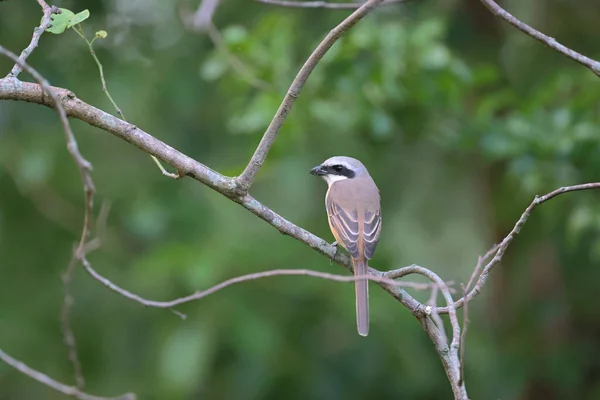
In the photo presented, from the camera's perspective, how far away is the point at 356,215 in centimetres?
529

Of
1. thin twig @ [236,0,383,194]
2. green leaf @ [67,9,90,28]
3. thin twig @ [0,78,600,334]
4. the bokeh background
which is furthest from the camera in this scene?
the bokeh background

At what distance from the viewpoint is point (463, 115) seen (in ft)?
24.5

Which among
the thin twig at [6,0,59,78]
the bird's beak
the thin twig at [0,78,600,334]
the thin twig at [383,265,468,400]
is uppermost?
the bird's beak

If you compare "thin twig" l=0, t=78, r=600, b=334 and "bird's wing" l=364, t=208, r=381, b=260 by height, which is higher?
"bird's wing" l=364, t=208, r=381, b=260

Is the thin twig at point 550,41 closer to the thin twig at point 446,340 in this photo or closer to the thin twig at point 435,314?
the thin twig at point 446,340

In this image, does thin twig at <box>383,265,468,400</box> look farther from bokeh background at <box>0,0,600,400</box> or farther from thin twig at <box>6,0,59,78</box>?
bokeh background at <box>0,0,600,400</box>

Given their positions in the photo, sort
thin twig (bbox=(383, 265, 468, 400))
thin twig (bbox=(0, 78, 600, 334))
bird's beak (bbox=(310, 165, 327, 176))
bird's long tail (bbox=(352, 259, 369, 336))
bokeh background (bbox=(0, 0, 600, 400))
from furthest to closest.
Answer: bokeh background (bbox=(0, 0, 600, 400)) → bird's beak (bbox=(310, 165, 327, 176)) → bird's long tail (bbox=(352, 259, 369, 336)) → thin twig (bbox=(0, 78, 600, 334)) → thin twig (bbox=(383, 265, 468, 400))

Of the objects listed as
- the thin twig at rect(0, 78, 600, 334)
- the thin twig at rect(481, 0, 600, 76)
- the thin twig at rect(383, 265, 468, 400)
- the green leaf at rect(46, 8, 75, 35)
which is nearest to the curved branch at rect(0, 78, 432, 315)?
the thin twig at rect(0, 78, 600, 334)

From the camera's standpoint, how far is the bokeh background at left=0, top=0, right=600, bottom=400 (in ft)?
21.9

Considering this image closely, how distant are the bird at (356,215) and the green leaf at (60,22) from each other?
75.7 inches

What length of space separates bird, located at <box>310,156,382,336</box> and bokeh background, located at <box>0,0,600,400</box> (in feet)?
2.59

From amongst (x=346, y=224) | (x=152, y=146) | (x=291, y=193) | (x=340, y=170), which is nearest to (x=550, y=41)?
(x=152, y=146)

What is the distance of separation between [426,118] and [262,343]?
7.67 feet

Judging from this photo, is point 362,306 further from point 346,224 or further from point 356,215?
point 356,215
